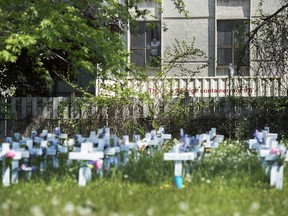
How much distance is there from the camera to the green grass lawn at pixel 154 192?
5164mm

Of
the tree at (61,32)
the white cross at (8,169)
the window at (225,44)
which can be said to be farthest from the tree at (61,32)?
the window at (225,44)

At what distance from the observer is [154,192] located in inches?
250

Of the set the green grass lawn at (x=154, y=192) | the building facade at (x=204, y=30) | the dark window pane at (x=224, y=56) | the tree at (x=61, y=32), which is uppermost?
the building facade at (x=204, y=30)

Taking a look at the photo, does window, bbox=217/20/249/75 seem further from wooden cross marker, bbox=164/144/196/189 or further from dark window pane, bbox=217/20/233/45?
wooden cross marker, bbox=164/144/196/189

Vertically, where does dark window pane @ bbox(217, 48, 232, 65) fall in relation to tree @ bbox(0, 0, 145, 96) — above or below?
above

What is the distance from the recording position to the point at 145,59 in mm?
21938

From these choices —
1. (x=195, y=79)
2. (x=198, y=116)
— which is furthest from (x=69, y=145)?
(x=195, y=79)

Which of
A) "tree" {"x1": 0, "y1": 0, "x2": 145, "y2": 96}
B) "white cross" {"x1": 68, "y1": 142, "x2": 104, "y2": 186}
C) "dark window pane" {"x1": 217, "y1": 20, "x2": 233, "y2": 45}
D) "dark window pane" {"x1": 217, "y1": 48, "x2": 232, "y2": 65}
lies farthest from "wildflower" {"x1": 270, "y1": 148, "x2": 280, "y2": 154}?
"dark window pane" {"x1": 217, "y1": 20, "x2": 233, "y2": 45}

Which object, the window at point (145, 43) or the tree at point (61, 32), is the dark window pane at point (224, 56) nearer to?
the window at point (145, 43)

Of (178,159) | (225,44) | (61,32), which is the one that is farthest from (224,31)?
(178,159)

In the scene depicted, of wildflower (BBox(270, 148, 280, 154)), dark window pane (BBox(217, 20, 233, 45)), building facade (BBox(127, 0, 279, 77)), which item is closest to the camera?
wildflower (BBox(270, 148, 280, 154))

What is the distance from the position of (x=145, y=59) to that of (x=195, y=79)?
212 cm

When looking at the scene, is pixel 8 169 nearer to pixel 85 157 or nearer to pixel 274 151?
pixel 85 157

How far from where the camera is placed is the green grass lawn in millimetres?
5164
